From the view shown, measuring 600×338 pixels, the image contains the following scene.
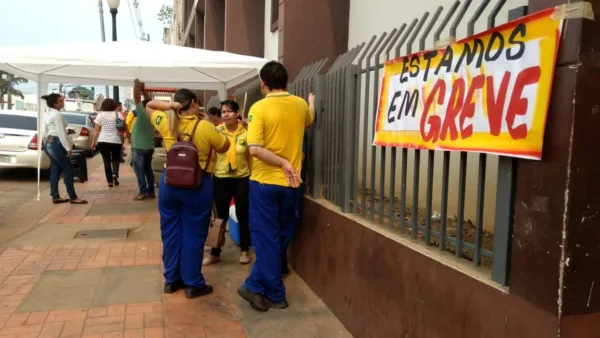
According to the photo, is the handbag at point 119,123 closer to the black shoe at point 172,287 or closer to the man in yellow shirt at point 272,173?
the black shoe at point 172,287

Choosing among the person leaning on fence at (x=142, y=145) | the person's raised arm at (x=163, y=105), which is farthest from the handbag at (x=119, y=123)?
the person's raised arm at (x=163, y=105)

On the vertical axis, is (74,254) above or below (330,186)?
below

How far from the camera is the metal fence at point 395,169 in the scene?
2354mm

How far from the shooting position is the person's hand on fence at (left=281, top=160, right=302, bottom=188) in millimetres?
3756

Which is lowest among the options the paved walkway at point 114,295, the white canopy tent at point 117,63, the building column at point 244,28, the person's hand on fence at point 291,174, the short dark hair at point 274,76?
the paved walkway at point 114,295

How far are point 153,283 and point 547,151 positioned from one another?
12.3 feet

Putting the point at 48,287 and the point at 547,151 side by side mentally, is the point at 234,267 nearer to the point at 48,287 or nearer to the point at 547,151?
the point at 48,287

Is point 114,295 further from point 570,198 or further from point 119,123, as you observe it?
point 119,123

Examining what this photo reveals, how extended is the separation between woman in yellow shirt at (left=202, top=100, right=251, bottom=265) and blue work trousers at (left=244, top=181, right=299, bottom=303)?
0.93 meters

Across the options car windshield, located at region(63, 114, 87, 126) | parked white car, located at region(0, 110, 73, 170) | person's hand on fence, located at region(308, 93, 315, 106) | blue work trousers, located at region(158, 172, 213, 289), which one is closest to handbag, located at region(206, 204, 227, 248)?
blue work trousers, located at region(158, 172, 213, 289)

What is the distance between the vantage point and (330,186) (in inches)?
166

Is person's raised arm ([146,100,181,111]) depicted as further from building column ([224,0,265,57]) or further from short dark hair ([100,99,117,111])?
building column ([224,0,265,57])

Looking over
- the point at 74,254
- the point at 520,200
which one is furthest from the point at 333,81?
the point at 74,254

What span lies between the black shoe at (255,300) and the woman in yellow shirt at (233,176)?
3.69 ft
